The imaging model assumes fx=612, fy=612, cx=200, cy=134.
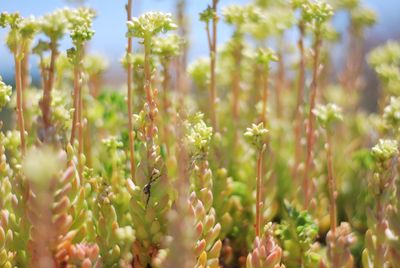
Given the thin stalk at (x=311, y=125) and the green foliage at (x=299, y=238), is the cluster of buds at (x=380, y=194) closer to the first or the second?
the green foliage at (x=299, y=238)

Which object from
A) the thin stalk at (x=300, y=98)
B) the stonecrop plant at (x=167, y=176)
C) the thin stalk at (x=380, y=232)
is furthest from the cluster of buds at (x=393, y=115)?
the thin stalk at (x=300, y=98)

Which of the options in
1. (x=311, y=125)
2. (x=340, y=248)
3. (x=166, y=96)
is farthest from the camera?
(x=166, y=96)

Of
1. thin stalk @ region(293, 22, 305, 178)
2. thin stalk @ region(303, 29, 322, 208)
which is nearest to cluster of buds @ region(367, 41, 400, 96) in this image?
thin stalk @ region(293, 22, 305, 178)

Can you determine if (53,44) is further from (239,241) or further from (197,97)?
(197,97)

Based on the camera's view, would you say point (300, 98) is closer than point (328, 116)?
No

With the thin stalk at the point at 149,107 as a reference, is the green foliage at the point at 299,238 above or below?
below

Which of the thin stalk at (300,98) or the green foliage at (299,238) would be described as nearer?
the green foliage at (299,238)

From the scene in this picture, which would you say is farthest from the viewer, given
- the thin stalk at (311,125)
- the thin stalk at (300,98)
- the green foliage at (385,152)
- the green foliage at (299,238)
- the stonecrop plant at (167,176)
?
the thin stalk at (300,98)

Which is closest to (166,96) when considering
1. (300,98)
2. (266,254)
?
(300,98)

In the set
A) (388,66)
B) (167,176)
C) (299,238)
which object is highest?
(388,66)

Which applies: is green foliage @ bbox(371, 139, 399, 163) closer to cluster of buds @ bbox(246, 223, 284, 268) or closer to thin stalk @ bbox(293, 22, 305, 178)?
cluster of buds @ bbox(246, 223, 284, 268)

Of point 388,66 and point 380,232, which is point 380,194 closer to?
point 380,232
